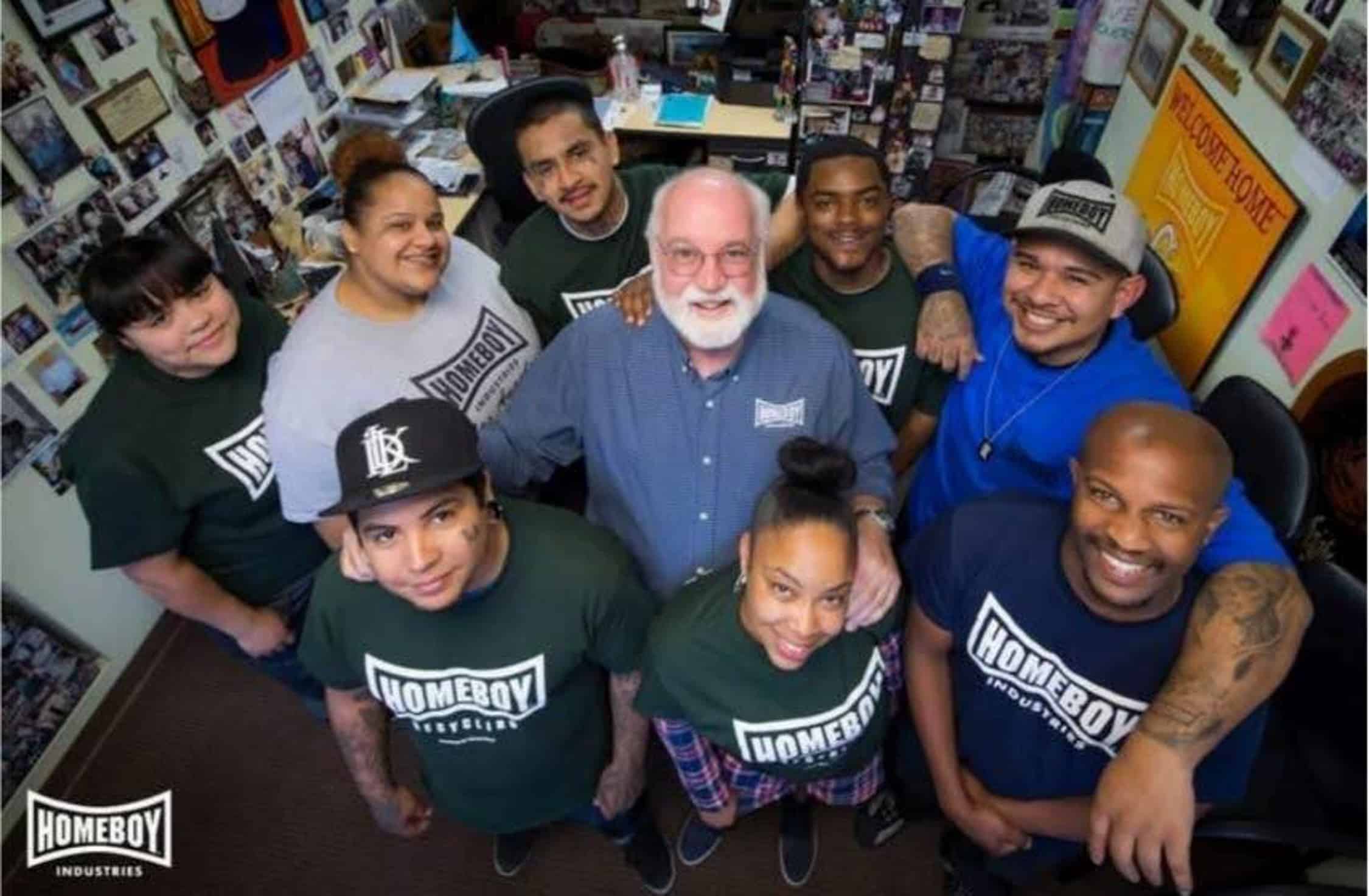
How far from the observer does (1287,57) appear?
5.90 ft

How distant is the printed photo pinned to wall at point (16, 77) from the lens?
5.90ft

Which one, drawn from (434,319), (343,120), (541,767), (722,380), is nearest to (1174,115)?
(722,380)

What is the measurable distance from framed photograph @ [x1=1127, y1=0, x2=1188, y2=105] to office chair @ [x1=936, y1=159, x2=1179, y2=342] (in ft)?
0.94

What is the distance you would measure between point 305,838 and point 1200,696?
2.26 metres

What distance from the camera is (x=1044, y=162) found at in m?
3.40

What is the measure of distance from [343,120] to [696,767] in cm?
287

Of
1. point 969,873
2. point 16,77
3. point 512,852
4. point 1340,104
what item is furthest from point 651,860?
point 16,77

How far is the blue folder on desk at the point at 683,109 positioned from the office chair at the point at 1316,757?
2.81m

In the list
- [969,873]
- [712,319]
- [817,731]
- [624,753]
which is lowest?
[969,873]

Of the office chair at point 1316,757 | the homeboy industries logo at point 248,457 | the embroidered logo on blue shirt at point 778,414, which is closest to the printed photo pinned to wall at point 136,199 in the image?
the homeboy industries logo at point 248,457

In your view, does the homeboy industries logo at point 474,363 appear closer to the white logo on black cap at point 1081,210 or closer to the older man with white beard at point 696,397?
the older man with white beard at point 696,397

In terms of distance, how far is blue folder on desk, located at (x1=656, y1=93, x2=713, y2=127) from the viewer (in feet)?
11.0

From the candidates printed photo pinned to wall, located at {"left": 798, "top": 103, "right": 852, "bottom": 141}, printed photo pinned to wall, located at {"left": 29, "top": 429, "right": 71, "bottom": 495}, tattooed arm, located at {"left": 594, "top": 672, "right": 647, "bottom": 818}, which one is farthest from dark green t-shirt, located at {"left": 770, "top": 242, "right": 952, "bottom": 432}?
printed photo pinned to wall, located at {"left": 29, "top": 429, "right": 71, "bottom": 495}

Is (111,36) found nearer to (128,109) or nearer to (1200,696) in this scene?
(128,109)
